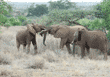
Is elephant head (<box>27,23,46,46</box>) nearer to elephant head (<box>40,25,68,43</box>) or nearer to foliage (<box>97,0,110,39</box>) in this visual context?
elephant head (<box>40,25,68,43</box>)

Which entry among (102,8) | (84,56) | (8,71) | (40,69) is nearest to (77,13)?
(102,8)

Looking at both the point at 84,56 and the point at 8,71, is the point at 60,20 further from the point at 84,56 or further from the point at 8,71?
the point at 8,71

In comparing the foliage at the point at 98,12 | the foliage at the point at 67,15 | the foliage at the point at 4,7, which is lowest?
the foliage at the point at 67,15

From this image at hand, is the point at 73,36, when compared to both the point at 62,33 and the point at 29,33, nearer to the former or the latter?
the point at 62,33

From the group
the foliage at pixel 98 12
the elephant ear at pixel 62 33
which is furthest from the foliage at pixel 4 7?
the foliage at pixel 98 12

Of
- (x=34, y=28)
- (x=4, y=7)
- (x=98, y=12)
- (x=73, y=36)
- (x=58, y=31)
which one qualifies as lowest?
(x=73, y=36)

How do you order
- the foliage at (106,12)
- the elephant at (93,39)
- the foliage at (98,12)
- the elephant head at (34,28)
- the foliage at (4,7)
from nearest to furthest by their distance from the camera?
the elephant at (93,39) < the elephant head at (34,28) < the foliage at (4,7) < the foliage at (106,12) < the foliage at (98,12)

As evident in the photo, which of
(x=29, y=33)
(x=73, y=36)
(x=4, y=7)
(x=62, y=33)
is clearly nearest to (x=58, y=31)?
(x=62, y=33)

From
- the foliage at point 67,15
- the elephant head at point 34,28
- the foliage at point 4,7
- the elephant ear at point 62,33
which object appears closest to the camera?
the elephant head at point 34,28

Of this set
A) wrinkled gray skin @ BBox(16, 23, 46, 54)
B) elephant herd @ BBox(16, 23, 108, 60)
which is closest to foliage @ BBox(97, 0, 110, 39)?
elephant herd @ BBox(16, 23, 108, 60)

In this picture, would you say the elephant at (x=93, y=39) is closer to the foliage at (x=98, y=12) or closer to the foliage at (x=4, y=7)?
the foliage at (x=98, y=12)

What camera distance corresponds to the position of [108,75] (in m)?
6.14

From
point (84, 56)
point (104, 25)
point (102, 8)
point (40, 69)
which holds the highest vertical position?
point (102, 8)

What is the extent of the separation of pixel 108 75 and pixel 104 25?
232 inches
